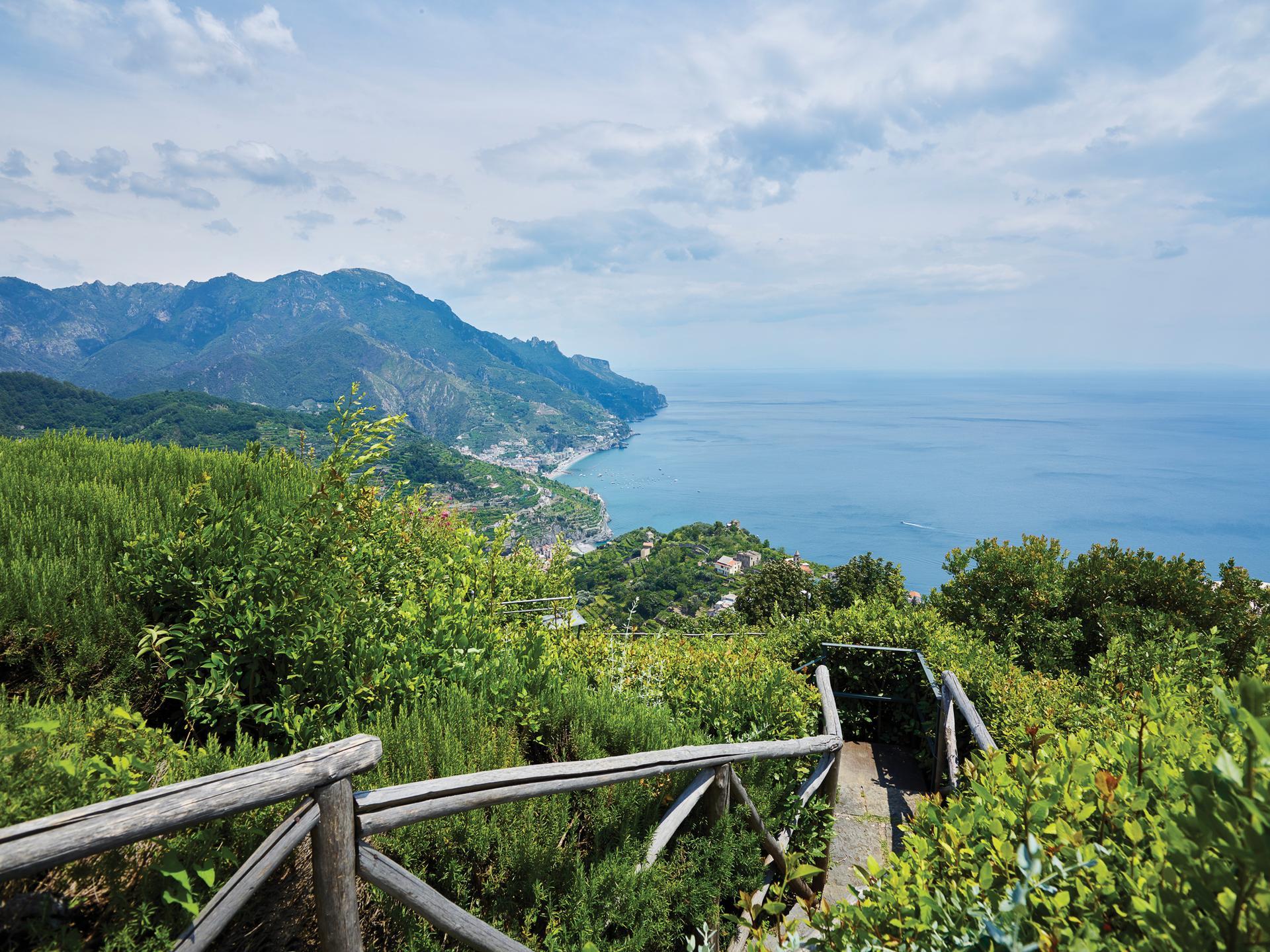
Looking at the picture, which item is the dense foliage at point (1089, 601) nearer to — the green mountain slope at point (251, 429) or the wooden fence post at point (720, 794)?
the wooden fence post at point (720, 794)

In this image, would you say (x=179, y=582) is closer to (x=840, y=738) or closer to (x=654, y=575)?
(x=840, y=738)

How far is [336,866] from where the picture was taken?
5.58ft

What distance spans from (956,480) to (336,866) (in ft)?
332

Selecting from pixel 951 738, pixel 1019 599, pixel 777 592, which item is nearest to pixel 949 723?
pixel 951 738

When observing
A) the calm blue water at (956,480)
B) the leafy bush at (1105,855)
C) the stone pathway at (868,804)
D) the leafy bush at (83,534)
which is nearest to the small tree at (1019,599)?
the stone pathway at (868,804)

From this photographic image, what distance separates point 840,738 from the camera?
13.3 feet

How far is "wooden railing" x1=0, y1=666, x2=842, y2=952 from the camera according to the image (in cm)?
121

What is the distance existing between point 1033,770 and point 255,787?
220cm

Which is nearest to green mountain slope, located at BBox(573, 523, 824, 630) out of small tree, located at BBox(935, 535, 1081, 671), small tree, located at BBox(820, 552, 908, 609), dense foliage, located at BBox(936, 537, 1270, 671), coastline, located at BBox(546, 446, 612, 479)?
small tree, located at BBox(820, 552, 908, 609)

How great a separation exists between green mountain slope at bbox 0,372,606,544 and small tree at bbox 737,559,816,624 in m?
48.7

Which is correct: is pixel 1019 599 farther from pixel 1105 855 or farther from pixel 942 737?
pixel 1105 855

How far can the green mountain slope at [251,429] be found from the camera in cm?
7025

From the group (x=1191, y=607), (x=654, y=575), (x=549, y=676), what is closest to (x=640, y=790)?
(x=549, y=676)

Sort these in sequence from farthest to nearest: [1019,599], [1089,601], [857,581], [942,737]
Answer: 1. [857,581]
2. [1019,599]
3. [1089,601]
4. [942,737]
